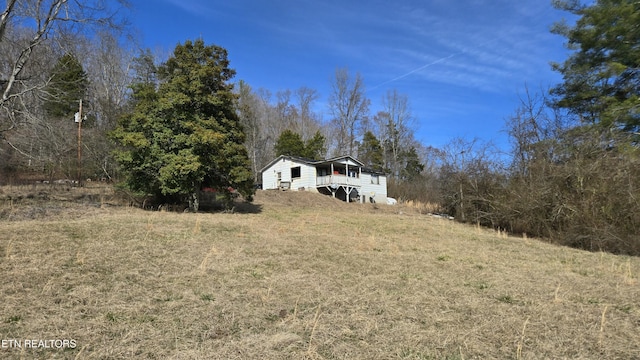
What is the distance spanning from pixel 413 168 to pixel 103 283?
128ft

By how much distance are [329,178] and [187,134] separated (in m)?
17.4

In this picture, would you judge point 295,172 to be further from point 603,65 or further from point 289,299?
A: point 289,299

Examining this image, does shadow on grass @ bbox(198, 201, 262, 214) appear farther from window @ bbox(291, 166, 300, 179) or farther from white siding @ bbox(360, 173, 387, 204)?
white siding @ bbox(360, 173, 387, 204)

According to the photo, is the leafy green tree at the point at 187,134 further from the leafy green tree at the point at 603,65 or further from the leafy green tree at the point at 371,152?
the leafy green tree at the point at 371,152

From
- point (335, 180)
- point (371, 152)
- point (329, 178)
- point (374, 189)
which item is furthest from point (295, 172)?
point (371, 152)

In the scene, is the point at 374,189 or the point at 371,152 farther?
the point at 371,152

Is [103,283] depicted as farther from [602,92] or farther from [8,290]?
[602,92]

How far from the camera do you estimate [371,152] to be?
40.0 meters

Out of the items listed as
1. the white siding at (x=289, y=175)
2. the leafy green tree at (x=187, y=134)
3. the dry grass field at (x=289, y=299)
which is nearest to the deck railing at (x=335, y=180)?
the white siding at (x=289, y=175)

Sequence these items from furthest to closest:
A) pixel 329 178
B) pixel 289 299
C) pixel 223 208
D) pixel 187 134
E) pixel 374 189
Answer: pixel 374 189
pixel 329 178
pixel 223 208
pixel 187 134
pixel 289 299

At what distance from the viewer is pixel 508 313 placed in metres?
3.89

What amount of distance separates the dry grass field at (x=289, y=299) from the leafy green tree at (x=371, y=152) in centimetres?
3240

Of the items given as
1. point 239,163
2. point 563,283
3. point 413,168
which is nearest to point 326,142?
point 413,168

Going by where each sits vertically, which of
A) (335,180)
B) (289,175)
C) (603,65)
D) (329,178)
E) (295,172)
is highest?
(603,65)
